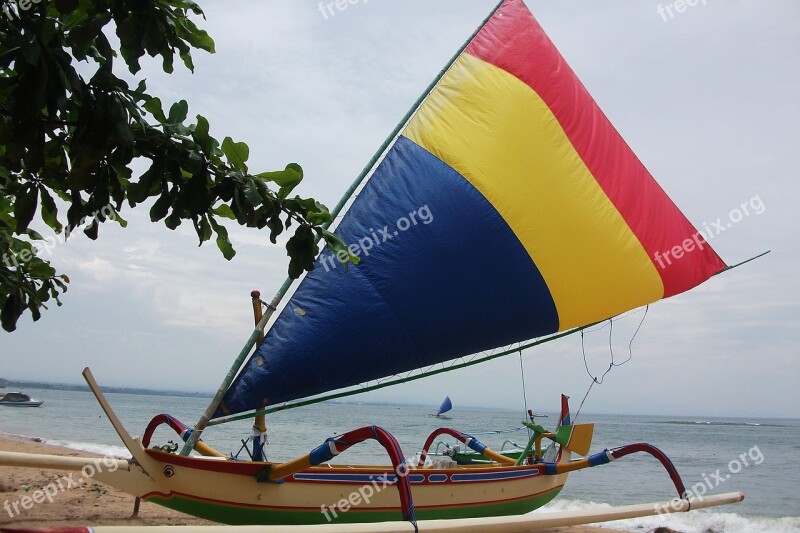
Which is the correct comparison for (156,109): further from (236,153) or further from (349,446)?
(349,446)

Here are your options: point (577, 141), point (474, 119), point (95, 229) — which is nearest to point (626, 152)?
point (577, 141)

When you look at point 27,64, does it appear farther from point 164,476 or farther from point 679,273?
point 679,273

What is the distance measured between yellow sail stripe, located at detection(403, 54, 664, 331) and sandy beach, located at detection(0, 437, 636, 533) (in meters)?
4.12

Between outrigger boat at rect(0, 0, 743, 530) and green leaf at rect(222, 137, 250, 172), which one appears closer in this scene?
green leaf at rect(222, 137, 250, 172)

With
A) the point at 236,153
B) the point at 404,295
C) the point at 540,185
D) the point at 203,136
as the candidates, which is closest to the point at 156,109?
the point at 203,136

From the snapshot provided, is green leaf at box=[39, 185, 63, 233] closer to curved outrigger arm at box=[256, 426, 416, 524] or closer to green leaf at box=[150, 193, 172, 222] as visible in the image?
green leaf at box=[150, 193, 172, 222]

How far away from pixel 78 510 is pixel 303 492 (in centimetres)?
412

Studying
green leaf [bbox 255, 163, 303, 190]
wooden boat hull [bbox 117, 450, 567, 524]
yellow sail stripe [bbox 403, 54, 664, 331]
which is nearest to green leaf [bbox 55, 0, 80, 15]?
green leaf [bbox 255, 163, 303, 190]

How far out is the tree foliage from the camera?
2.16m

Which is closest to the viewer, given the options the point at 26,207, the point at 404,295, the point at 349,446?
the point at 26,207

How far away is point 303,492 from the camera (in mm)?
6137

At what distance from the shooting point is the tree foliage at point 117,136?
2162mm

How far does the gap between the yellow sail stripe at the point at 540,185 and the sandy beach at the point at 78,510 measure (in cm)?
412

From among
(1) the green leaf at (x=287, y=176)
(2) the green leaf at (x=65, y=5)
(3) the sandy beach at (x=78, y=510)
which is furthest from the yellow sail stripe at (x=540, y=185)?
(2) the green leaf at (x=65, y=5)
